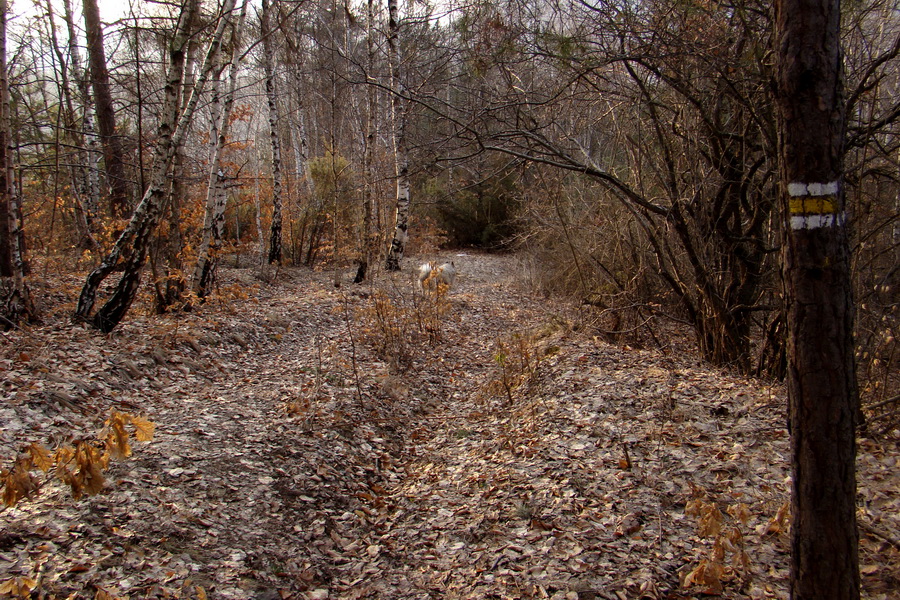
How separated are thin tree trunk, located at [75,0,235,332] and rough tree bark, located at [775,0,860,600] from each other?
22.1 ft

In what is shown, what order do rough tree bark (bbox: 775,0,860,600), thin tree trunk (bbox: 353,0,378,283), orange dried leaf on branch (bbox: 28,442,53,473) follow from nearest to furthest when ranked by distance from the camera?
rough tree bark (bbox: 775,0,860,600) < orange dried leaf on branch (bbox: 28,442,53,473) < thin tree trunk (bbox: 353,0,378,283)

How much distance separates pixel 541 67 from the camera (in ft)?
17.3

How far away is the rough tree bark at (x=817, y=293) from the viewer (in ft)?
5.93

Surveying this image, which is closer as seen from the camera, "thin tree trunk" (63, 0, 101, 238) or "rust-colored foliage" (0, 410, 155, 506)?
"rust-colored foliage" (0, 410, 155, 506)

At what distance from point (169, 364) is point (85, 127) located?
8.32 metres

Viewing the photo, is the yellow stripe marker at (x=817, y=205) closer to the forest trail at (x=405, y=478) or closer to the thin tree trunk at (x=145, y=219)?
the forest trail at (x=405, y=478)

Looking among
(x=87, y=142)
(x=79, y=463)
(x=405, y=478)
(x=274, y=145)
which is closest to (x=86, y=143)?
(x=87, y=142)

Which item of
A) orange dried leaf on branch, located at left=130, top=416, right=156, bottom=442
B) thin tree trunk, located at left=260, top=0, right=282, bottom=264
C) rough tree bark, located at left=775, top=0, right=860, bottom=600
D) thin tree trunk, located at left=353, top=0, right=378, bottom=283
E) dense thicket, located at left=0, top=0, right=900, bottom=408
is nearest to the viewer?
rough tree bark, located at left=775, top=0, right=860, bottom=600

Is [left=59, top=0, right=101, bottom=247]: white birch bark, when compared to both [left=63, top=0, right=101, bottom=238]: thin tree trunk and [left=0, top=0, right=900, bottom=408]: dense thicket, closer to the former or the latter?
[left=63, top=0, right=101, bottom=238]: thin tree trunk

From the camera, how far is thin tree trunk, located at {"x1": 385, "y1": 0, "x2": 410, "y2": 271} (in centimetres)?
1238

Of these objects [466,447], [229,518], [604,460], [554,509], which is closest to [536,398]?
[466,447]

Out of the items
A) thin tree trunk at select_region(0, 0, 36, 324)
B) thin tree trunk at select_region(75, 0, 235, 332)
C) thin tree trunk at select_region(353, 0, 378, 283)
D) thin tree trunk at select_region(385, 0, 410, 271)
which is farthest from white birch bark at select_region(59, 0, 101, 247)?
thin tree trunk at select_region(385, 0, 410, 271)

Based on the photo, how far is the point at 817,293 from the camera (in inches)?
73.2

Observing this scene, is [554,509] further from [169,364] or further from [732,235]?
[169,364]
